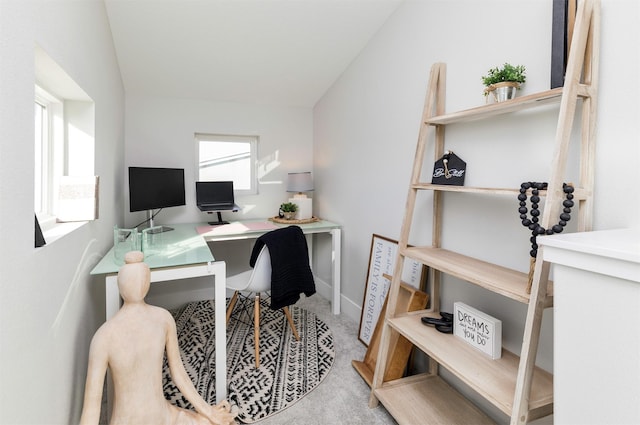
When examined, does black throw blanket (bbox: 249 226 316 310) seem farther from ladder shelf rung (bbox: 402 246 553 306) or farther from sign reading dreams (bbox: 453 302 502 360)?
sign reading dreams (bbox: 453 302 502 360)

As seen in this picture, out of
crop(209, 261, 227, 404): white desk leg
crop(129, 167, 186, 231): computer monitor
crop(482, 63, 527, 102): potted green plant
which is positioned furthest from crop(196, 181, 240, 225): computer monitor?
→ crop(482, 63, 527, 102): potted green plant

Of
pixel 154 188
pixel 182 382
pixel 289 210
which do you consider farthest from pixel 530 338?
pixel 154 188

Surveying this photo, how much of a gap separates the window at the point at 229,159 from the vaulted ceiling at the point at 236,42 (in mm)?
448

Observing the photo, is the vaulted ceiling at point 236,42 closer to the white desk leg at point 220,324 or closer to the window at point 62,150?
the window at point 62,150

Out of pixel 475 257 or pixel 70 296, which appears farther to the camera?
pixel 475 257

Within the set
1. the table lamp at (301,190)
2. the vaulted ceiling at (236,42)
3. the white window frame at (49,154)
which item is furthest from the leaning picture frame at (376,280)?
the white window frame at (49,154)

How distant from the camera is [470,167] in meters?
1.77

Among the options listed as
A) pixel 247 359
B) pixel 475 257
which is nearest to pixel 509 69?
pixel 475 257

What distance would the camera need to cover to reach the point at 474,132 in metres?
1.75

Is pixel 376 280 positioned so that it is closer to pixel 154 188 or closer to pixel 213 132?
pixel 154 188

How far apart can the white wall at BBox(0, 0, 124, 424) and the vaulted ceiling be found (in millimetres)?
585

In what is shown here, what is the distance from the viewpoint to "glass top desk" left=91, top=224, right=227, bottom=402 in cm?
160

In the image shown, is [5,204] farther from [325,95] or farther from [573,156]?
[325,95]

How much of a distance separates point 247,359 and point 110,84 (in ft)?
6.71
